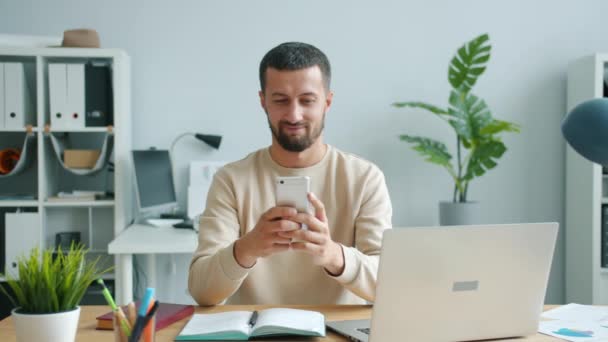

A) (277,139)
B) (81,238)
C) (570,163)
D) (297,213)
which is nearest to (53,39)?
(81,238)

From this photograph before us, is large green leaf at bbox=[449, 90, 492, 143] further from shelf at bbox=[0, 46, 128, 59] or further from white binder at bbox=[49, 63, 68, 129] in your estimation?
white binder at bbox=[49, 63, 68, 129]

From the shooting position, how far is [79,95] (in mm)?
2885

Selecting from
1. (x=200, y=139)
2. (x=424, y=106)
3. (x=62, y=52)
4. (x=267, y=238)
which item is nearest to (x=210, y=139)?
(x=200, y=139)

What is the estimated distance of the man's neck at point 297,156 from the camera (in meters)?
1.64

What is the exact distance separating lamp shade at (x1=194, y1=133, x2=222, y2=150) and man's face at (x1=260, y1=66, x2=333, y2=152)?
5.32 feet

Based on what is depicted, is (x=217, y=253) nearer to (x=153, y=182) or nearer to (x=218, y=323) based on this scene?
(x=218, y=323)

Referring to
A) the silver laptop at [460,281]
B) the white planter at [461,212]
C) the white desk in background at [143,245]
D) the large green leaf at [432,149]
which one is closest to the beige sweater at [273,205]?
the silver laptop at [460,281]

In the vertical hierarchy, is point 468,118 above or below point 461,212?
above

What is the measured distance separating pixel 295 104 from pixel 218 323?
1.98 feet

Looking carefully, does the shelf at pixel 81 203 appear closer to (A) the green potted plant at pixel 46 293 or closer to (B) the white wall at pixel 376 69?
(B) the white wall at pixel 376 69

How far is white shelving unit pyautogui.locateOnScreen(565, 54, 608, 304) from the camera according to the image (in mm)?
3135

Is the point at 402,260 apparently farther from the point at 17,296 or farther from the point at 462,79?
the point at 462,79

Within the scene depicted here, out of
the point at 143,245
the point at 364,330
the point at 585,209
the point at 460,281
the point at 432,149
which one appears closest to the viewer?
the point at 460,281

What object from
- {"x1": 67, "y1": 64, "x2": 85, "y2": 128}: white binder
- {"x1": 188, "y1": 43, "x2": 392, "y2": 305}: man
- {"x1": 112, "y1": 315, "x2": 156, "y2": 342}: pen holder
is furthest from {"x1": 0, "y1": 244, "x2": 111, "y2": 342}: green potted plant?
{"x1": 67, "y1": 64, "x2": 85, "y2": 128}: white binder
